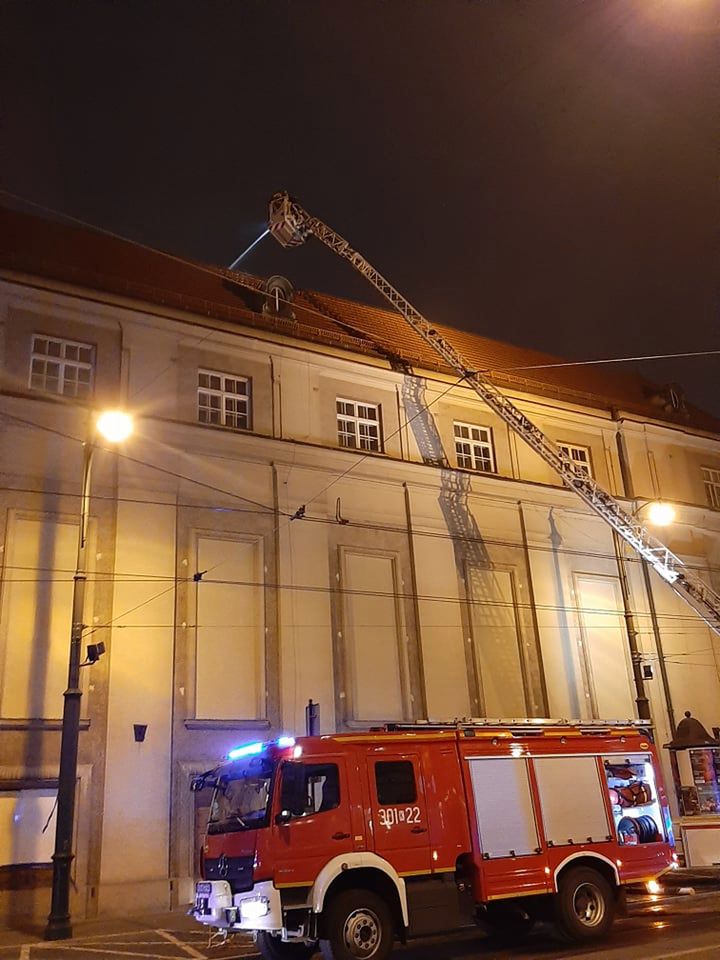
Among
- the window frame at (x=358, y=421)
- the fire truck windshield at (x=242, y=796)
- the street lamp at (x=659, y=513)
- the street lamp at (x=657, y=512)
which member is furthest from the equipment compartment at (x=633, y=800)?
the street lamp at (x=659, y=513)

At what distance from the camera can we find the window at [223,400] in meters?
21.6

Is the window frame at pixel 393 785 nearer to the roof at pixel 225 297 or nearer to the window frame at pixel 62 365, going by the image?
the window frame at pixel 62 365

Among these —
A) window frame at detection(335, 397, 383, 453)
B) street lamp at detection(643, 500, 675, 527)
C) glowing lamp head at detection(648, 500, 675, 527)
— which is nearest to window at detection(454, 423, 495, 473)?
window frame at detection(335, 397, 383, 453)

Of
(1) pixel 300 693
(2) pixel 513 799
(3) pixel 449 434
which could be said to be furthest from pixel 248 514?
(2) pixel 513 799

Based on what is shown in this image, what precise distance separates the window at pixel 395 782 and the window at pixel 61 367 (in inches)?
489

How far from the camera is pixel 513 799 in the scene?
1191 centimetres

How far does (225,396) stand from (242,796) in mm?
13010

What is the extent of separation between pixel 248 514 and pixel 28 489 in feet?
17.2

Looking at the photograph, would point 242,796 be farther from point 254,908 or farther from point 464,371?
point 464,371

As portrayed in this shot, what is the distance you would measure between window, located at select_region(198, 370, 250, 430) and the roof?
158 centimetres

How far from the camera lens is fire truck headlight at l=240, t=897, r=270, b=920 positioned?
965cm

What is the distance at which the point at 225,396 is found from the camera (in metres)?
22.0

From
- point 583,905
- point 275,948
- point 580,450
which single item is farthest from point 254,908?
point 580,450

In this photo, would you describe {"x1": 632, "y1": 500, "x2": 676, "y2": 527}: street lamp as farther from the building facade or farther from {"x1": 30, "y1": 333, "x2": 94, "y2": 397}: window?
{"x1": 30, "y1": 333, "x2": 94, "y2": 397}: window
